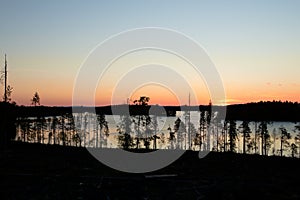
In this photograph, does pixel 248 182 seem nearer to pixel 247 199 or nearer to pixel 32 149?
pixel 247 199

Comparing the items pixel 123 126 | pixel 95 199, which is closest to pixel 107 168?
pixel 95 199

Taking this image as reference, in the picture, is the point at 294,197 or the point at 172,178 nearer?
the point at 294,197

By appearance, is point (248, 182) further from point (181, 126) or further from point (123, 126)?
point (181, 126)

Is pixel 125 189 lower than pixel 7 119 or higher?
lower

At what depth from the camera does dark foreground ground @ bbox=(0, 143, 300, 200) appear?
2391 centimetres

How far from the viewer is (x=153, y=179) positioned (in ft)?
93.9

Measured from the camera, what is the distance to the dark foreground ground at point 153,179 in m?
23.9

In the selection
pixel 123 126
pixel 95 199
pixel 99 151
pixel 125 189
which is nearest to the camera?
pixel 95 199

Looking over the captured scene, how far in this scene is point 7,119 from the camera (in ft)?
173

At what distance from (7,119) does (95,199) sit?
35392 millimetres

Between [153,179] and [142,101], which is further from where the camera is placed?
[142,101]

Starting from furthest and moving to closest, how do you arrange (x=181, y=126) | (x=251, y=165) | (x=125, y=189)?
(x=181, y=126) < (x=251, y=165) < (x=125, y=189)

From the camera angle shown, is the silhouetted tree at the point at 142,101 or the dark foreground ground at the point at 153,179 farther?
the silhouetted tree at the point at 142,101

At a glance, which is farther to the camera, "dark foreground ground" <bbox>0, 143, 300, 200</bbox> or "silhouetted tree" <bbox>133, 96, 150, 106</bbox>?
"silhouetted tree" <bbox>133, 96, 150, 106</bbox>
